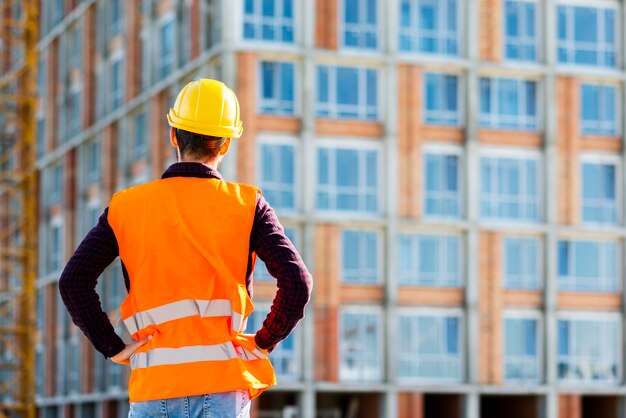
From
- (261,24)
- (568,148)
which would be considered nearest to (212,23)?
(261,24)

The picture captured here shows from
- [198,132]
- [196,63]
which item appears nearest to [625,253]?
[196,63]

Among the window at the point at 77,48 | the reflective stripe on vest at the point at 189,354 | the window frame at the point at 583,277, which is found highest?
the window at the point at 77,48

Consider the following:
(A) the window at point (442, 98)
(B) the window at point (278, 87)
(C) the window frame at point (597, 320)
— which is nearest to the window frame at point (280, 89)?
(B) the window at point (278, 87)

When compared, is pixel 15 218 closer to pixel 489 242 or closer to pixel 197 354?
pixel 489 242

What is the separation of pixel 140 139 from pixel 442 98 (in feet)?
34.5

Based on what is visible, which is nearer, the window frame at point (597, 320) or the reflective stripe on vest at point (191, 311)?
the reflective stripe on vest at point (191, 311)

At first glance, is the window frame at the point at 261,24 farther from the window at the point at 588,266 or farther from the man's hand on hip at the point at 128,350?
the man's hand on hip at the point at 128,350

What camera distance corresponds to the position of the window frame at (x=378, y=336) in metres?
48.2

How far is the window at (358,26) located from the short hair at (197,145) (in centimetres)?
4381

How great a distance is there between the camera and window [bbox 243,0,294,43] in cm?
4866

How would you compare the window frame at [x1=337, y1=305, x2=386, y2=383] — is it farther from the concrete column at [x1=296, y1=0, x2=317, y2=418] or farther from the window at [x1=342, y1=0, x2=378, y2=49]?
the window at [x1=342, y1=0, x2=378, y2=49]

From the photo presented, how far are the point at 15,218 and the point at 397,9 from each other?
93.2 ft

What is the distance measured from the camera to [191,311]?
5.52 metres

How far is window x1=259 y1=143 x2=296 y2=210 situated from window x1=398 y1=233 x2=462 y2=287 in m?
3.65
